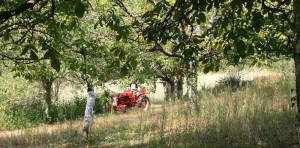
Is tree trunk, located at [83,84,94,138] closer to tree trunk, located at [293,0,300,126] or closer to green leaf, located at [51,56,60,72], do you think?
green leaf, located at [51,56,60,72]

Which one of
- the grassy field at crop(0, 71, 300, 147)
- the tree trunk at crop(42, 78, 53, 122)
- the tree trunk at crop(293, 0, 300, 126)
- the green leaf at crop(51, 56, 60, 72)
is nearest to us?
the green leaf at crop(51, 56, 60, 72)

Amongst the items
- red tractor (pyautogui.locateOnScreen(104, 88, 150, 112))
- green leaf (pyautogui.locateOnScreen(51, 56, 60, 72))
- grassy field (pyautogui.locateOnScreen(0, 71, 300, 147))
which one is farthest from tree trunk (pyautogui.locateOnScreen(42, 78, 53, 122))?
green leaf (pyautogui.locateOnScreen(51, 56, 60, 72))

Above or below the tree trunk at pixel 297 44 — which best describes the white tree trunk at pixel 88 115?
below

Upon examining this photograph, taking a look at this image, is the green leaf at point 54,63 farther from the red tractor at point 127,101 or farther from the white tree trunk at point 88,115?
the red tractor at point 127,101

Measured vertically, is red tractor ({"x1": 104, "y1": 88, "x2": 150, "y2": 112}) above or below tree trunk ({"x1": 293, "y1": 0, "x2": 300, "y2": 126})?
below

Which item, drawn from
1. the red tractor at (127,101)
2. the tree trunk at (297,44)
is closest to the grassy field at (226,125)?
the tree trunk at (297,44)

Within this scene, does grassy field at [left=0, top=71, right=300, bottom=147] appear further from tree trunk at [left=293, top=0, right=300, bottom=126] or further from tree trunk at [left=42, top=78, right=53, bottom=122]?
tree trunk at [left=42, top=78, right=53, bottom=122]

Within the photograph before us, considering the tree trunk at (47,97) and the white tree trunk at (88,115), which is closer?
the white tree trunk at (88,115)

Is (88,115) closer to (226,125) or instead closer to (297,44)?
(226,125)

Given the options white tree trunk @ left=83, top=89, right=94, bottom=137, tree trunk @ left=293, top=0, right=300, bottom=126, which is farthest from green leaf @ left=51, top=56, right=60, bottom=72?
white tree trunk @ left=83, top=89, right=94, bottom=137

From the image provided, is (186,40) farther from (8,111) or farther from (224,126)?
(8,111)

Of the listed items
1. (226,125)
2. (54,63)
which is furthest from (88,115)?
(54,63)

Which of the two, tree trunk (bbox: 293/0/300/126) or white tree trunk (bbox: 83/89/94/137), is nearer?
tree trunk (bbox: 293/0/300/126)

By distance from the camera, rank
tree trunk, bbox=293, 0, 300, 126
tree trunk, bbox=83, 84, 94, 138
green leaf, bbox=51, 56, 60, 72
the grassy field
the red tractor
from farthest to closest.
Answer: the red tractor < tree trunk, bbox=83, 84, 94, 138 < the grassy field < tree trunk, bbox=293, 0, 300, 126 < green leaf, bbox=51, 56, 60, 72
